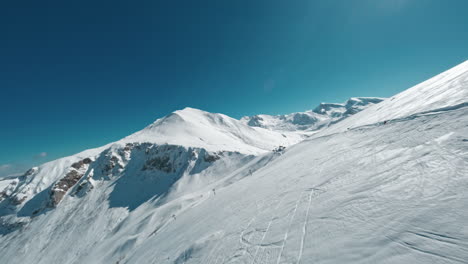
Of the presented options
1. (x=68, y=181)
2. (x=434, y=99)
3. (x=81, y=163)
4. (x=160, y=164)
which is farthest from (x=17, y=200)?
(x=434, y=99)

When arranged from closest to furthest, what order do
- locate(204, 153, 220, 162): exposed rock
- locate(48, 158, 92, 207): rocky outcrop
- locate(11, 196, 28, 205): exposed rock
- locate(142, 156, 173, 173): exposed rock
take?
1. locate(204, 153, 220, 162): exposed rock
2. locate(48, 158, 92, 207): rocky outcrop
3. locate(11, 196, 28, 205): exposed rock
4. locate(142, 156, 173, 173): exposed rock

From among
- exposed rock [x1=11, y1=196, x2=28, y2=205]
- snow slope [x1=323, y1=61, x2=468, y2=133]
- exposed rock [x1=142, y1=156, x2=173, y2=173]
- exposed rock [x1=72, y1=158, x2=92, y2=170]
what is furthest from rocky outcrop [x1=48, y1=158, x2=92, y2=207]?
snow slope [x1=323, y1=61, x2=468, y2=133]

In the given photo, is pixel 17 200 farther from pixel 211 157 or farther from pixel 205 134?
pixel 211 157

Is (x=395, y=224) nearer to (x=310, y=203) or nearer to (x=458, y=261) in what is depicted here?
(x=458, y=261)

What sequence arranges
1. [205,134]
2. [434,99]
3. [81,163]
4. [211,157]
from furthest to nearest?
1. [205,134]
2. [81,163]
3. [211,157]
4. [434,99]

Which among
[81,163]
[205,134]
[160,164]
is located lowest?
[160,164]

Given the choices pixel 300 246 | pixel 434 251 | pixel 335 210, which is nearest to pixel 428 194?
pixel 434 251

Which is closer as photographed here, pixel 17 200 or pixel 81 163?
pixel 17 200

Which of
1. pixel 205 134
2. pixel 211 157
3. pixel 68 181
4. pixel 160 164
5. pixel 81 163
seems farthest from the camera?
pixel 205 134

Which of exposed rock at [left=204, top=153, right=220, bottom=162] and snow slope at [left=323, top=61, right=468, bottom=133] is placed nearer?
snow slope at [left=323, top=61, right=468, bottom=133]

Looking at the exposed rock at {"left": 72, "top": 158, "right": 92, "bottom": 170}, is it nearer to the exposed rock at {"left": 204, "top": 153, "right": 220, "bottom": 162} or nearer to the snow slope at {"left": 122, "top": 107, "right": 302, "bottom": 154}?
the snow slope at {"left": 122, "top": 107, "right": 302, "bottom": 154}

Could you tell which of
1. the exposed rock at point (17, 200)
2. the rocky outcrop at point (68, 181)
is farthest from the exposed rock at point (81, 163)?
the exposed rock at point (17, 200)

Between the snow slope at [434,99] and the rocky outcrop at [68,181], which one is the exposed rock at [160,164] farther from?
the snow slope at [434,99]
